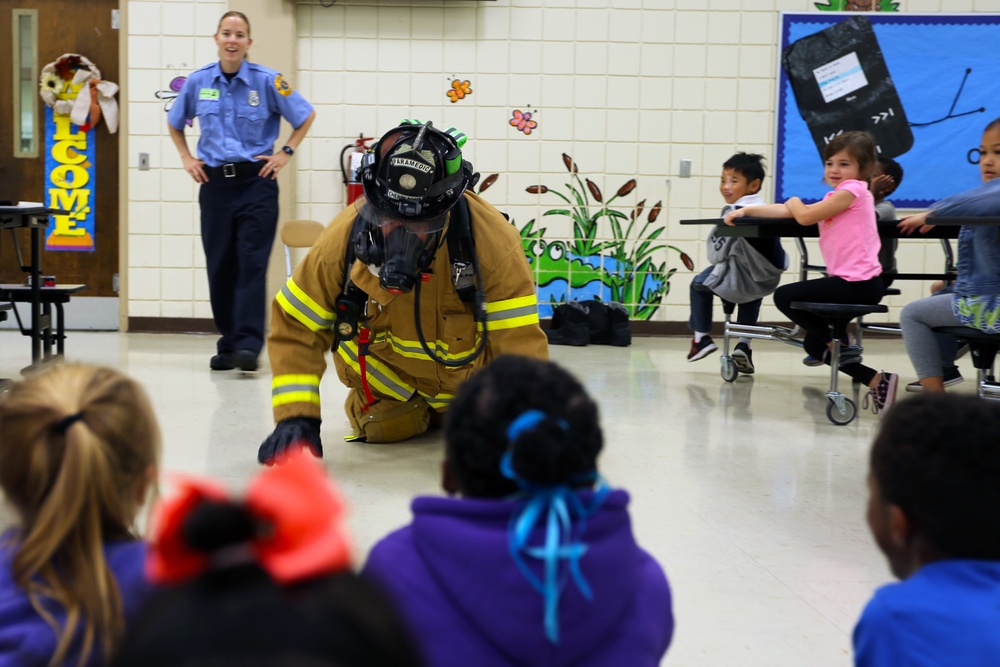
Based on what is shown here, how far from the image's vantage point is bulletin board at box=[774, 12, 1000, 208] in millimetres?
6359

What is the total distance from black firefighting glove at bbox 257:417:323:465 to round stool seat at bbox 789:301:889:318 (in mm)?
1862

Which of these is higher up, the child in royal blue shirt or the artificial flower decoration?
the artificial flower decoration

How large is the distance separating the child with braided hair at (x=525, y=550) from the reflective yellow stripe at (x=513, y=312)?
5.41ft

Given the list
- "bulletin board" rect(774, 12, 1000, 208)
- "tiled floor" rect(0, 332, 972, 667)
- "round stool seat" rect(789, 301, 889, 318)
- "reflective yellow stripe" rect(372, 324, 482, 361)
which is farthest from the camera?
"bulletin board" rect(774, 12, 1000, 208)

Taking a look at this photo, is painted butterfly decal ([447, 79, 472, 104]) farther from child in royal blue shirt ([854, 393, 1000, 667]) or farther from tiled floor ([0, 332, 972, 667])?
child in royal blue shirt ([854, 393, 1000, 667])

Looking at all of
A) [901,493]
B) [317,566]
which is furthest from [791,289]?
[317,566]

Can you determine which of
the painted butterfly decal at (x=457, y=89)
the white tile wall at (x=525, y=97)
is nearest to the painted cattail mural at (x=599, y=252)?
the white tile wall at (x=525, y=97)

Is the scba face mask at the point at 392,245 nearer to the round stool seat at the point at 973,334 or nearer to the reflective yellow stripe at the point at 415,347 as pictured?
the reflective yellow stripe at the point at 415,347

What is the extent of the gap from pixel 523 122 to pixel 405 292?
3993 mm

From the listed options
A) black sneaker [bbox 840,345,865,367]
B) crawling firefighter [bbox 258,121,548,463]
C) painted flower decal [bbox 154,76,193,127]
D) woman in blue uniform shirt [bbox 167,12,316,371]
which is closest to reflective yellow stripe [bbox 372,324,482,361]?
crawling firefighter [bbox 258,121,548,463]

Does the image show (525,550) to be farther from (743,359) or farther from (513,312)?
(743,359)

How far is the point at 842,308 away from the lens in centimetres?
352

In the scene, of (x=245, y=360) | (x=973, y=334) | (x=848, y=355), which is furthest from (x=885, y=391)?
(x=245, y=360)

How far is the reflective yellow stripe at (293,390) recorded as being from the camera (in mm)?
2596
